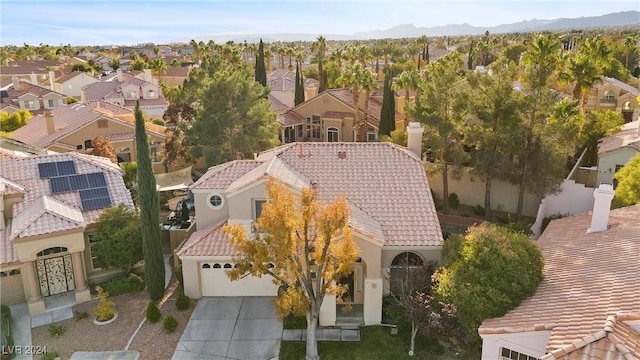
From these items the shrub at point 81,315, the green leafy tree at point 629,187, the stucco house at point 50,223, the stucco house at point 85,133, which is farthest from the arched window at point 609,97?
Result: the shrub at point 81,315

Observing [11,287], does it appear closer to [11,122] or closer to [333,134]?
[11,122]

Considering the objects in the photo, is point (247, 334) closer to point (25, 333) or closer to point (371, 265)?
point (371, 265)

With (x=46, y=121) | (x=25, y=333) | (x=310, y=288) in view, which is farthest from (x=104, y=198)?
(x=46, y=121)

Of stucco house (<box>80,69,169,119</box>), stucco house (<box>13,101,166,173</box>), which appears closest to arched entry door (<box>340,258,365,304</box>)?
stucco house (<box>13,101,166,173</box>)

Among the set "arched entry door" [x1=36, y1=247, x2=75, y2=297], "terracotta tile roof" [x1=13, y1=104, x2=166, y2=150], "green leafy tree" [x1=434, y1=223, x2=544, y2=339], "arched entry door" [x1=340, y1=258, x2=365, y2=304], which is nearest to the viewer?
"green leafy tree" [x1=434, y1=223, x2=544, y2=339]

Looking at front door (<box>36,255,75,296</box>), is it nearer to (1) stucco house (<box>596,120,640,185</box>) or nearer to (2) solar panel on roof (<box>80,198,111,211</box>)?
(2) solar panel on roof (<box>80,198,111,211</box>)

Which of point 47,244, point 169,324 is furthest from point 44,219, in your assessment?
point 169,324
